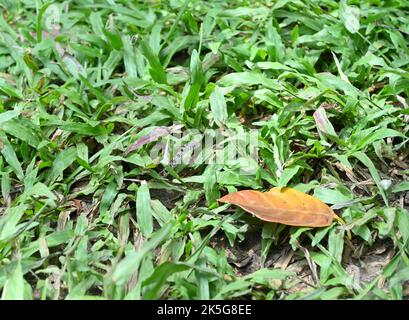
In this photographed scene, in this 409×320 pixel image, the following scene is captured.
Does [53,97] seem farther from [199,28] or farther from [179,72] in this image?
[199,28]

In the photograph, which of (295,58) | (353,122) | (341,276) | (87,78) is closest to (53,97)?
(87,78)

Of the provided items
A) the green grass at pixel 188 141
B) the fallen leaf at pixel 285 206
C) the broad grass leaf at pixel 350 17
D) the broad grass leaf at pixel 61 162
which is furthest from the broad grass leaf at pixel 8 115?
the broad grass leaf at pixel 350 17

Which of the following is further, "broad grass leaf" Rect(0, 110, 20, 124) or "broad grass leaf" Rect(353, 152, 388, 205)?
"broad grass leaf" Rect(0, 110, 20, 124)

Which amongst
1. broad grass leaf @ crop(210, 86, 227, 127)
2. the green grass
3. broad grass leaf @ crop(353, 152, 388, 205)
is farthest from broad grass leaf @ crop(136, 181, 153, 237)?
broad grass leaf @ crop(353, 152, 388, 205)

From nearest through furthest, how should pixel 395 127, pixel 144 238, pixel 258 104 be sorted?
pixel 144 238 < pixel 395 127 < pixel 258 104

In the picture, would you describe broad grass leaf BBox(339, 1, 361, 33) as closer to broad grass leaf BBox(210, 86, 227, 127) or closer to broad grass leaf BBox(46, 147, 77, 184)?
broad grass leaf BBox(210, 86, 227, 127)

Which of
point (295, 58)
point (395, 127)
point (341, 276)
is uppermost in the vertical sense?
point (295, 58)

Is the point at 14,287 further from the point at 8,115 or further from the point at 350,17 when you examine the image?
the point at 350,17

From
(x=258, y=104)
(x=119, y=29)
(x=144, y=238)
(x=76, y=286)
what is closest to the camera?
(x=76, y=286)

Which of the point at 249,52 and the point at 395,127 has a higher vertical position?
the point at 249,52
